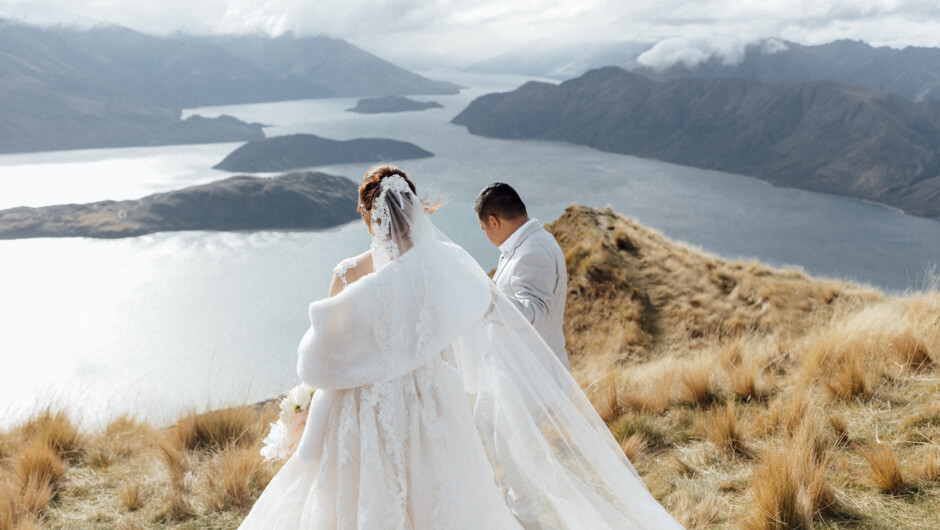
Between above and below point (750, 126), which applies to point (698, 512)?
below

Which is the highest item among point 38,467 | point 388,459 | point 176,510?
point 388,459

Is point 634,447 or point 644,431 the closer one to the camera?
point 634,447

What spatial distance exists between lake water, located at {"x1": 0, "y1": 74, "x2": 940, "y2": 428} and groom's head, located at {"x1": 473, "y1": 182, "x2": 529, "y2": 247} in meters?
2.91

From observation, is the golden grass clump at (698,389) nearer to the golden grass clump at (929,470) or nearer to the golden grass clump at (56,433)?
the golden grass clump at (929,470)

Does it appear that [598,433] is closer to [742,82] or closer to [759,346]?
[759,346]

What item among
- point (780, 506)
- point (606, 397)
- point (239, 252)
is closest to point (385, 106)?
point (239, 252)

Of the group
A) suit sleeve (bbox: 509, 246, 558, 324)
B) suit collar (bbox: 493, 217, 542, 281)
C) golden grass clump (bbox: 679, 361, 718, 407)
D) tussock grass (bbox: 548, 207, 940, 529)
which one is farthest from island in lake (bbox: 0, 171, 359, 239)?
suit sleeve (bbox: 509, 246, 558, 324)

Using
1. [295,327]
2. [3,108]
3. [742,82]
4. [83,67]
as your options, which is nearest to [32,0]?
[83,67]

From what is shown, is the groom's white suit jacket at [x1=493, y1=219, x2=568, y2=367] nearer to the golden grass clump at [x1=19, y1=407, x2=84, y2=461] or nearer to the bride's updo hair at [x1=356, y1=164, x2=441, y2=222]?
the bride's updo hair at [x1=356, y1=164, x2=441, y2=222]

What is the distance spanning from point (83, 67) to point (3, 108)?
3721 cm

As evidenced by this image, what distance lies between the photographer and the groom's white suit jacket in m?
2.92

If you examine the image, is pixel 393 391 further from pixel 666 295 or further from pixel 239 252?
pixel 239 252

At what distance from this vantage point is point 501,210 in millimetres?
3168

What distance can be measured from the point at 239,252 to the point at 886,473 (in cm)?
5467
